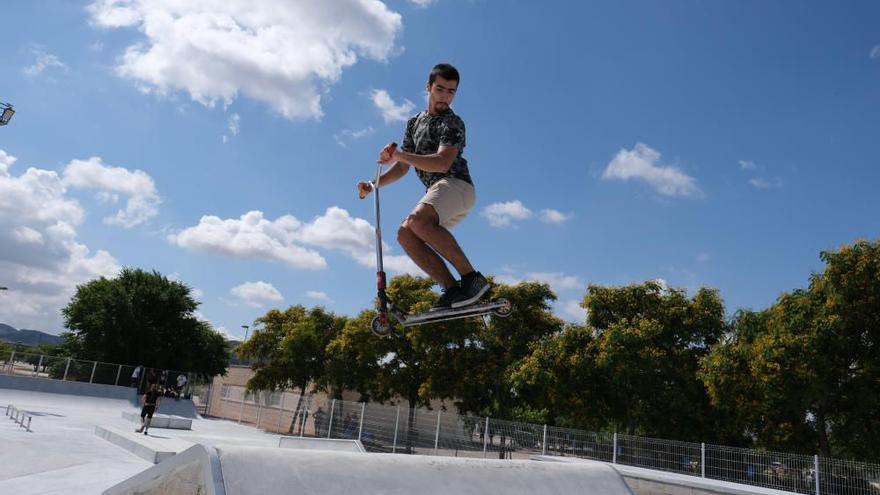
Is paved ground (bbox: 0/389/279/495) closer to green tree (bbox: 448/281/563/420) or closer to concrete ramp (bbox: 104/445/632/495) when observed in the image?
concrete ramp (bbox: 104/445/632/495)

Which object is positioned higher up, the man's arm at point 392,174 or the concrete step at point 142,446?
the man's arm at point 392,174

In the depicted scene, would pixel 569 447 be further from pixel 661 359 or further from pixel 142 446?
pixel 142 446

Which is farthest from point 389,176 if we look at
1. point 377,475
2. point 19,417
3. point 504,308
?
point 19,417

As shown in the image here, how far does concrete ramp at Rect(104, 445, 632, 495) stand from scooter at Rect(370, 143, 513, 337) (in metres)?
1.45

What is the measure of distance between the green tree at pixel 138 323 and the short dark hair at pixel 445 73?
151ft

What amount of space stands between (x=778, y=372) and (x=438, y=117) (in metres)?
17.8

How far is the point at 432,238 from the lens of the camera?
16.6 feet

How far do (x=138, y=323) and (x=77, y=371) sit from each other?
10435 mm

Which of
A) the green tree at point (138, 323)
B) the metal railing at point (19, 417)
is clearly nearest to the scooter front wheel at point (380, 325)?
the metal railing at point (19, 417)

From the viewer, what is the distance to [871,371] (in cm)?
1758

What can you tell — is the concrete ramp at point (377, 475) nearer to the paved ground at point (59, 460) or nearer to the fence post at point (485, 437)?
the paved ground at point (59, 460)

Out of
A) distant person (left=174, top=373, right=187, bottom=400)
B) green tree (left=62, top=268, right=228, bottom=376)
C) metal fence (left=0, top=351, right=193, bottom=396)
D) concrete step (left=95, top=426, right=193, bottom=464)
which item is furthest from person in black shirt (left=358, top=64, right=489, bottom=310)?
green tree (left=62, top=268, right=228, bottom=376)

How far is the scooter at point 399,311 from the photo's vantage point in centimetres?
537

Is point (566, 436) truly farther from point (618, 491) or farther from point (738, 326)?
point (618, 491)
